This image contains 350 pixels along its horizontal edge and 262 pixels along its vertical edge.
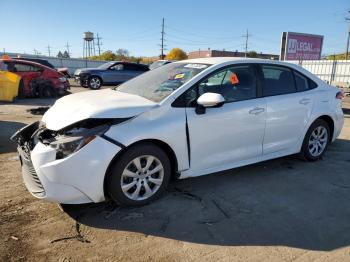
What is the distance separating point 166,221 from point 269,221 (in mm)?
1066

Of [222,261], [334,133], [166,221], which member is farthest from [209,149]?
[334,133]

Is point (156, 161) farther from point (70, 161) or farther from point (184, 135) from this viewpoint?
point (70, 161)

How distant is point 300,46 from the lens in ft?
93.8

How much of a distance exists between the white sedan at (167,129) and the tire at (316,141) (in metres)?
0.04

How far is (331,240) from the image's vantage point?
10.6ft

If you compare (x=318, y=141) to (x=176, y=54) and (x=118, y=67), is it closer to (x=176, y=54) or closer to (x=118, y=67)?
(x=118, y=67)

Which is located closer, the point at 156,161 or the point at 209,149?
the point at 156,161

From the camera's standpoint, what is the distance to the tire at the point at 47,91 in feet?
43.6

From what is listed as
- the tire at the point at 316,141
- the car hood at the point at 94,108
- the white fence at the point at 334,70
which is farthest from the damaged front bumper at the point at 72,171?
the white fence at the point at 334,70

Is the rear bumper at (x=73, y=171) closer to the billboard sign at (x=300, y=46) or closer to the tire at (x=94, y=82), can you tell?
the tire at (x=94, y=82)

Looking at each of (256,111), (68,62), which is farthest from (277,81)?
(68,62)

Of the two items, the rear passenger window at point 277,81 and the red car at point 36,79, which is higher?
the rear passenger window at point 277,81

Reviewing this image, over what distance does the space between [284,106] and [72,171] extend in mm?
3017

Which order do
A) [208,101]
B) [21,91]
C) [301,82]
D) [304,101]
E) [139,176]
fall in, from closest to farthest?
1. [139,176]
2. [208,101]
3. [304,101]
4. [301,82]
5. [21,91]
